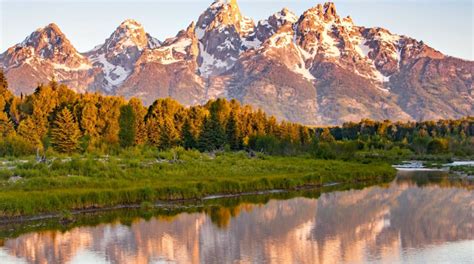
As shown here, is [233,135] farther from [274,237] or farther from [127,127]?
[274,237]

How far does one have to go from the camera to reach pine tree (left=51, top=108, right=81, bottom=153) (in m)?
80.5

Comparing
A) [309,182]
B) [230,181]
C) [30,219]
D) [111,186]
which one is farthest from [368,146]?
[30,219]

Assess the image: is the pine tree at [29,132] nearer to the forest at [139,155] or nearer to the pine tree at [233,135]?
the forest at [139,155]

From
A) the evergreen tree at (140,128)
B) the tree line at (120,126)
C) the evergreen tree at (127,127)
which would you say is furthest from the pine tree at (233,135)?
the evergreen tree at (127,127)

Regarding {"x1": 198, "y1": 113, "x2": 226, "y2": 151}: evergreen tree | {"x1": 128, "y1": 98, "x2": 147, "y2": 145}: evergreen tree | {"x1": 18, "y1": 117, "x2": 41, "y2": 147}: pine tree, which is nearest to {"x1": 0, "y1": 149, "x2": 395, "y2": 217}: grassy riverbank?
{"x1": 18, "y1": 117, "x2": 41, "y2": 147}: pine tree

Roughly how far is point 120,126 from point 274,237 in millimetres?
58601

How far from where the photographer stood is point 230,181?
197ft

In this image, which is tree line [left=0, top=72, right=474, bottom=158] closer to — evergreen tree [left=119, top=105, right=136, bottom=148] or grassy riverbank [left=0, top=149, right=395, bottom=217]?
evergreen tree [left=119, top=105, right=136, bottom=148]

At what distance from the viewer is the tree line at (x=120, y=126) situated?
81.9 metres

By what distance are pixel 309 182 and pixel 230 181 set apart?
1207 centimetres

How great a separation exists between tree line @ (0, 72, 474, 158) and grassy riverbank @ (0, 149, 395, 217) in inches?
411

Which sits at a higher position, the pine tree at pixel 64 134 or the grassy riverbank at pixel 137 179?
the pine tree at pixel 64 134

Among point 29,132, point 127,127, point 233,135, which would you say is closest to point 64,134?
point 29,132

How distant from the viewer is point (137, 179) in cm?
5788
